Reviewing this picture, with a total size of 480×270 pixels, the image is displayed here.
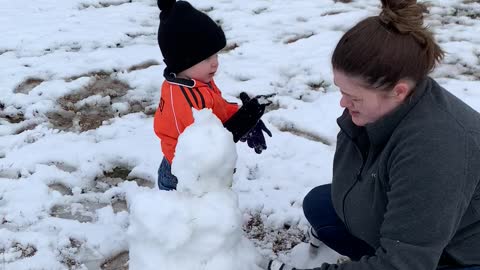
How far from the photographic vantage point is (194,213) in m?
2.02

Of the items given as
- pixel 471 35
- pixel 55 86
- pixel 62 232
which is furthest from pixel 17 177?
pixel 471 35

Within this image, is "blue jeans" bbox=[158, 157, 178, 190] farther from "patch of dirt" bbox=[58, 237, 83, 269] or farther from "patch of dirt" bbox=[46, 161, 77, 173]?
"patch of dirt" bbox=[46, 161, 77, 173]

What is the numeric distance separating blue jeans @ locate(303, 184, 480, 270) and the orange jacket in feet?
1.95

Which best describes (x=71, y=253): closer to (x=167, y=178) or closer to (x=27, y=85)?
(x=167, y=178)

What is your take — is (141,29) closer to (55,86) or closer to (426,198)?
(55,86)

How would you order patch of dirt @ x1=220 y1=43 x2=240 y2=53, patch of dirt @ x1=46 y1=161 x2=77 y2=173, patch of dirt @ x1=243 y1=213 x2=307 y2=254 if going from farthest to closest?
patch of dirt @ x1=220 y1=43 x2=240 y2=53 < patch of dirt @ x1=46 y1=161 x2=77 y2=173 < patch of dirt @ x1=243 y1=213 x2=307 y2=254

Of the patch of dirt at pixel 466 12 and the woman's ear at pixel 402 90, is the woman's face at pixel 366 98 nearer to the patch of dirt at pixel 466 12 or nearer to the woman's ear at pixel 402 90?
the woman's ear at pixel 402 90

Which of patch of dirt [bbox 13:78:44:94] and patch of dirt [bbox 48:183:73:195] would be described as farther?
patch of dirt [bbox 13:78:44:94]

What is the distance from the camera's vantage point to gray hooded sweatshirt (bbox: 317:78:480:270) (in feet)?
5.35

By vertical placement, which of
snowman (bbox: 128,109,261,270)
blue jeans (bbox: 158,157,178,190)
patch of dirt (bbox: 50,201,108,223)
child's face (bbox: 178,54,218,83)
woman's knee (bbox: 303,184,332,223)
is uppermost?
child's face (bbox: 178,54,218,83)

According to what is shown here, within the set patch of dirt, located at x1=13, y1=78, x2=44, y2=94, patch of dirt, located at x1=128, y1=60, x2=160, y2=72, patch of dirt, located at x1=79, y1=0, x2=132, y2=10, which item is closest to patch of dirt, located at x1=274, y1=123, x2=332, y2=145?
patch of dirt, located at x1=128, y1=60, x2=160, y2=72

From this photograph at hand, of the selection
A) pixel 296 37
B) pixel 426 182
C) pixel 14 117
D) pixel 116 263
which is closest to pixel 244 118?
pixel 426 182

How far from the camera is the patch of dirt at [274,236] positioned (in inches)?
108

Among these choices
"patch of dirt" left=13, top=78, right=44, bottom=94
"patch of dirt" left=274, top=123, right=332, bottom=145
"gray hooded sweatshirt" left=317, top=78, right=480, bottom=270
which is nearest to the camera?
"gray hooded sweatshirt" left=317, top=78, right=480, bottom=270
